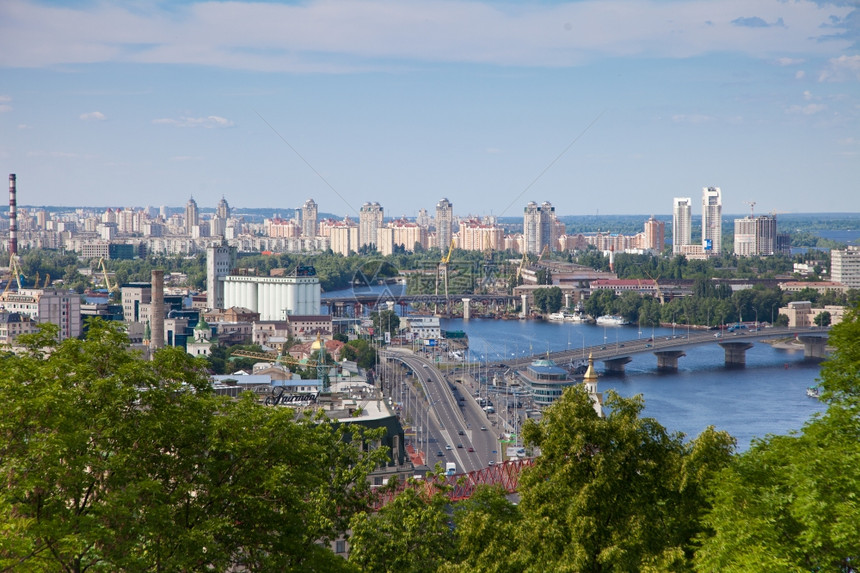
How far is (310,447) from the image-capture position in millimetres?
4102

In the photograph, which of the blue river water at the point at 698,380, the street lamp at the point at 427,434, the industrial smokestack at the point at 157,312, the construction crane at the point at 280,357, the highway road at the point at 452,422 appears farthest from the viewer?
the industrial smokestack at the point at 157,312

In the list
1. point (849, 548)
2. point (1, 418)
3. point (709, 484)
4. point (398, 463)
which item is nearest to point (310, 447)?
point (1, 418)

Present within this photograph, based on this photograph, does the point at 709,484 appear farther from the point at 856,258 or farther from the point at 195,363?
the point at 856,258

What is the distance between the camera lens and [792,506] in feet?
11.2

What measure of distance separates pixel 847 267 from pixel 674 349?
15.6 meters

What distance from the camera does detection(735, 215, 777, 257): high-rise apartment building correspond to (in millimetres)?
51062

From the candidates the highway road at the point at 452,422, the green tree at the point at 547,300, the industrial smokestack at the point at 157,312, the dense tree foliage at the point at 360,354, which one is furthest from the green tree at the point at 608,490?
the green tree at the point at 547,300

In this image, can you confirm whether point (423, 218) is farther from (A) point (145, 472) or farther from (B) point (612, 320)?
(A) point (145, 472)

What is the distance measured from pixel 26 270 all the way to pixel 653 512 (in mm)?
35019

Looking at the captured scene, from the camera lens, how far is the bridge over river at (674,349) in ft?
65.1

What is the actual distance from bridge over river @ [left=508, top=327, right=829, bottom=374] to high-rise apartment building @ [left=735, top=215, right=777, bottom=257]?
94.1 ft

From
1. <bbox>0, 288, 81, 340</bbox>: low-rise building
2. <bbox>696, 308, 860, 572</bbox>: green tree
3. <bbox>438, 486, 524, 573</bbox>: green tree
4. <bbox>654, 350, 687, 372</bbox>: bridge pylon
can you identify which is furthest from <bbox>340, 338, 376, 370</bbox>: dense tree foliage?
<bbox>696, 308, 860, 572</bbox>: green tree

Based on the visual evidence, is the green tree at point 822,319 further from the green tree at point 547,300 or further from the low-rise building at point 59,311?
the low-rise building at point 59,311

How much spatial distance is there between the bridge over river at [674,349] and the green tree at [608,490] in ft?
48.7
